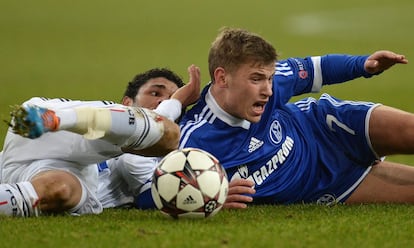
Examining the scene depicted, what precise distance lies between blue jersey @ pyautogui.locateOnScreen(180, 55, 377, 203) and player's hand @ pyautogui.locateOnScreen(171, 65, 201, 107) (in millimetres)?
157

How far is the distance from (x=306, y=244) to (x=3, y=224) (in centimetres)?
177

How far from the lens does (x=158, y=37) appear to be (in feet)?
77.5

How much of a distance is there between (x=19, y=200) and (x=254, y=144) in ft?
5.77

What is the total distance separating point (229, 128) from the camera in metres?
7.11

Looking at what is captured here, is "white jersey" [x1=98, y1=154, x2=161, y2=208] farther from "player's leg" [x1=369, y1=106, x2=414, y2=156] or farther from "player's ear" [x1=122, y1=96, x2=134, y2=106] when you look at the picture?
"player's leg" [x1=369, y1=106, x2=414, y2=156]

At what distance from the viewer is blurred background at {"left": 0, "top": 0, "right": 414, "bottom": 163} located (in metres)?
17.8

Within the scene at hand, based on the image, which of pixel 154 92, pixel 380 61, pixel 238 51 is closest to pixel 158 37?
pixel 154 92

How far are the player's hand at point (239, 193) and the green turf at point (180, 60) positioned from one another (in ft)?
0.21

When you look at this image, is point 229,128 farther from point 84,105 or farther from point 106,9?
point 106,9

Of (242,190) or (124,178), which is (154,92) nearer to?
(124,178)

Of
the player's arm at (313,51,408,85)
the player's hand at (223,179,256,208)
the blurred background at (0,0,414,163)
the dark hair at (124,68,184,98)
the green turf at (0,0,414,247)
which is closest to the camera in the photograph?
the green turf at (0,0,414,247)

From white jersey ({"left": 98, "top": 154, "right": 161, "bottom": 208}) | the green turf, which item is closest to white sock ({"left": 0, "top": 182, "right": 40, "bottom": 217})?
the green turf

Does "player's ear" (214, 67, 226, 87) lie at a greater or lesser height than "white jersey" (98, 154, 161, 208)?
greater

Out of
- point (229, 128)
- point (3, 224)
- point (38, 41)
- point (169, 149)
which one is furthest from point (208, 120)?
point (38, 41)
